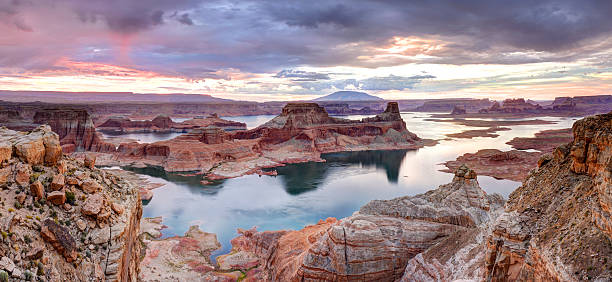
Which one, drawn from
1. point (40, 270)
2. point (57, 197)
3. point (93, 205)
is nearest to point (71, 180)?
point (57, 197)

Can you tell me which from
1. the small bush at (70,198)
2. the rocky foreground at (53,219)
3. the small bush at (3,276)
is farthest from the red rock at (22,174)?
the small bush at (3,276)

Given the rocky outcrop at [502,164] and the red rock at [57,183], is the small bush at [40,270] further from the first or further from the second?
the rocky outcrop at [502,164]

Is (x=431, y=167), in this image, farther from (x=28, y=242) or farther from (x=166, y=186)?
(x=28, y=242)

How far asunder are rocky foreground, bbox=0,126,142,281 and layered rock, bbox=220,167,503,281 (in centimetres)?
898

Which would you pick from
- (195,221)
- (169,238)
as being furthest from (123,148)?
(169,238)

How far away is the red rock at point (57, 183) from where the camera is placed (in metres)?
12.0

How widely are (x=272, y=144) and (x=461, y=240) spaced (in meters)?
68.9

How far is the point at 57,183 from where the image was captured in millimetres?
12047

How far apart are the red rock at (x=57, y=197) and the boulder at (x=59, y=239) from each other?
98cm

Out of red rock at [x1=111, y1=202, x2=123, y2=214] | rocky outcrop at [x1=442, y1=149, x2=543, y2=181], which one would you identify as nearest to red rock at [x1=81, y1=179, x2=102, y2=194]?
red rock at [x1=111, y1=202, x2=123, y2=214]

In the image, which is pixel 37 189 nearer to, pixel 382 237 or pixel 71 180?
pixel 71 180

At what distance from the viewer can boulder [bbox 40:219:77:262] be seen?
10.7 meters

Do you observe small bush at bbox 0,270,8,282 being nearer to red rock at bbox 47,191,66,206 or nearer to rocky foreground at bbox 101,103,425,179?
red rock at bbox 47,191,66,206

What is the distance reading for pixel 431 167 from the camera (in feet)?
213
